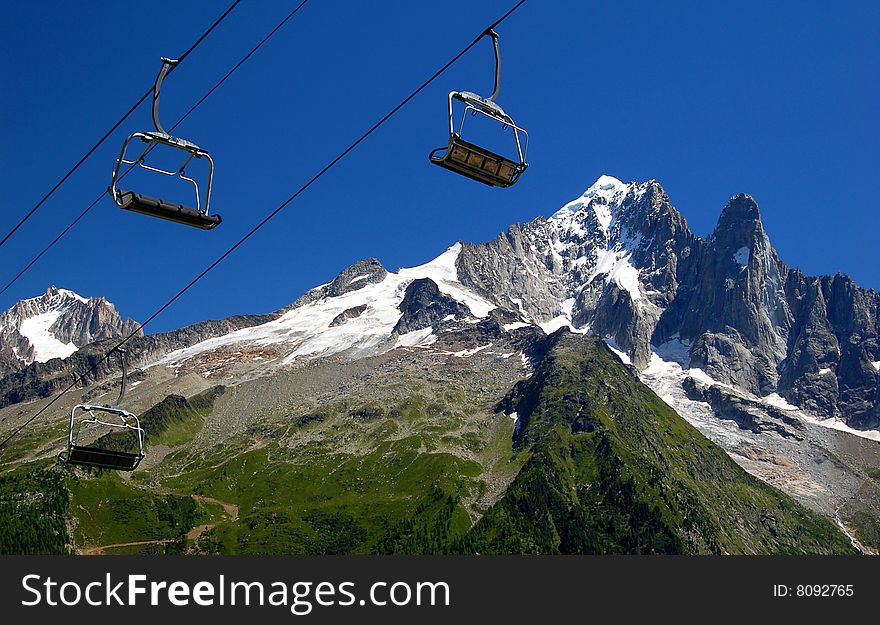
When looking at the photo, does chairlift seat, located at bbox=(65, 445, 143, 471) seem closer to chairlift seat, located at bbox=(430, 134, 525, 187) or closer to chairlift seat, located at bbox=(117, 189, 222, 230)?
chairlift seat, located at bbox=(117, 189, 222, 230)

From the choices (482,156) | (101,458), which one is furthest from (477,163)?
(101,458)

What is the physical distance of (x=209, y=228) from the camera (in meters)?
32.1

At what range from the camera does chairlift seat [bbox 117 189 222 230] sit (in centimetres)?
3078

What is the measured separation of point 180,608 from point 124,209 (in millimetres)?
60611

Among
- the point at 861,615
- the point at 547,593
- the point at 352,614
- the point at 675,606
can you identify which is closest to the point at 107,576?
the point at 352,614

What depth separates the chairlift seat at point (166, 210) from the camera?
101 ft

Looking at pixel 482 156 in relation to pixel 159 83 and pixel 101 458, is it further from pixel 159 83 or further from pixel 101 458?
pixel 101 458

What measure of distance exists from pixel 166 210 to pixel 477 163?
980 centimetres

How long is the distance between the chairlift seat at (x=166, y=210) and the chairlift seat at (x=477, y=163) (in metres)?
7.55

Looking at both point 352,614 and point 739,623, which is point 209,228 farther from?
point 739,623

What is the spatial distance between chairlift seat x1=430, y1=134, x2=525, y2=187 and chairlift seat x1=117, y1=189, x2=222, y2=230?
24.8ft

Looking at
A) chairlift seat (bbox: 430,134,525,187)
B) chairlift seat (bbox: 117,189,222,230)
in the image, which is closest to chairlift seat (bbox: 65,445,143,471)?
chairlift seat (bbox: 117,189,222,230)

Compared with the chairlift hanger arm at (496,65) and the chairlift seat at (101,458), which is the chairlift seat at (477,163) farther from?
the chairlift seat at (101,458)

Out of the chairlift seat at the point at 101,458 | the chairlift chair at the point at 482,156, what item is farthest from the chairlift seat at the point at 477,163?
the chairlift seat at the point at 101,458
